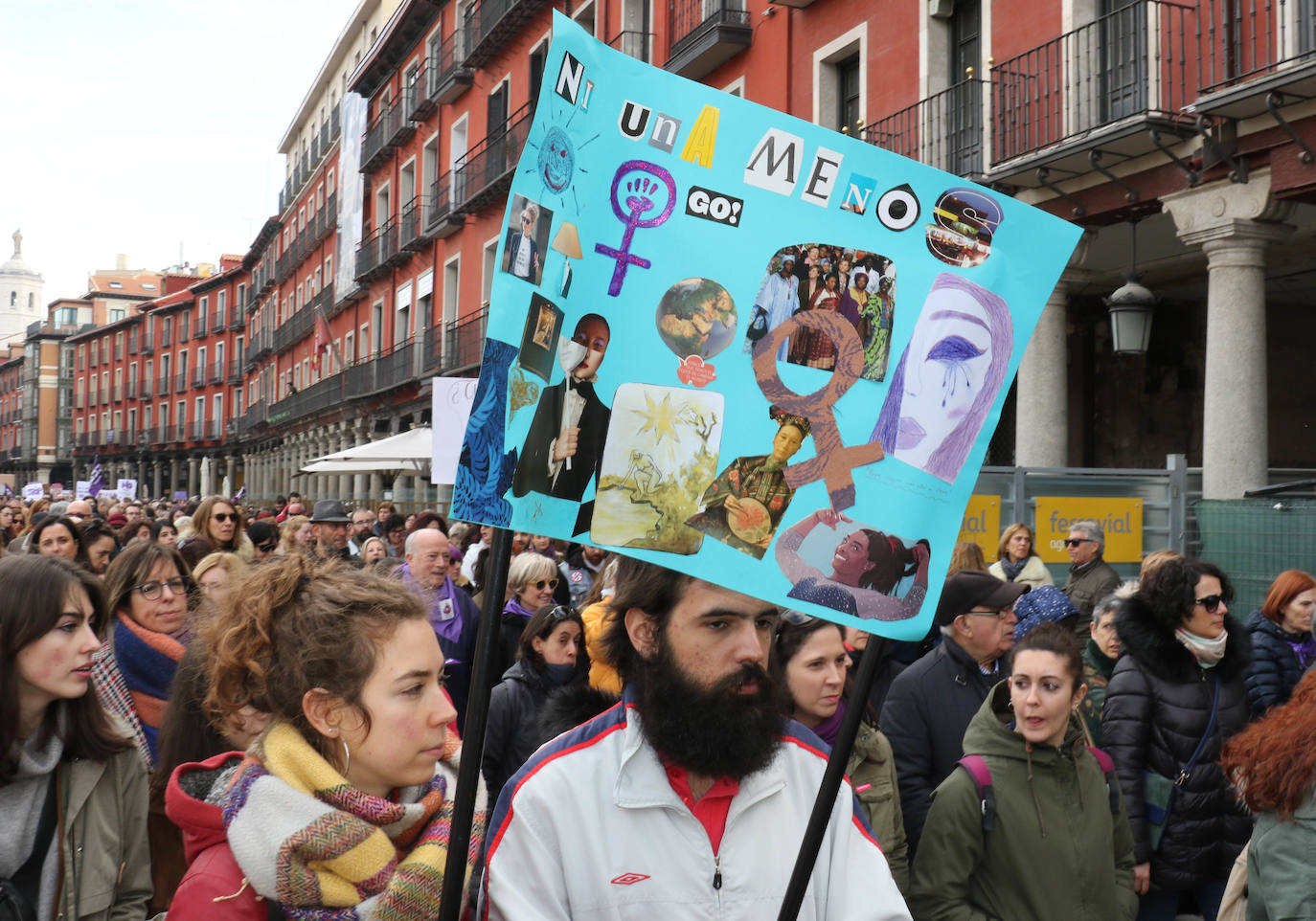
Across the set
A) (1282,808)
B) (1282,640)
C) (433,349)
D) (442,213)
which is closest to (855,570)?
(1282,808)

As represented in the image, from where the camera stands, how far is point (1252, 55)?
10453 millimetres

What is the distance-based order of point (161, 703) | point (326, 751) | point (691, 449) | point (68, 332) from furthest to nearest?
point (68, 332) → point (161, 703) → point (326, 751) → point (691, 449)

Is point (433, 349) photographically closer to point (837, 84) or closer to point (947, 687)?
point (837, 84)

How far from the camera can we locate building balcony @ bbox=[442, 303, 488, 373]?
84.6 ft

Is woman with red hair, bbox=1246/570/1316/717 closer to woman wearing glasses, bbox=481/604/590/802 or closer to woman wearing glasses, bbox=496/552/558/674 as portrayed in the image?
woman wearing glasses, bbox=481/604/590/802

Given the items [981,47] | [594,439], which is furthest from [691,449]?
[981,47]

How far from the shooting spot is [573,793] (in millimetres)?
2238

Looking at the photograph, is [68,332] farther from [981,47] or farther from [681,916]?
[681,916]

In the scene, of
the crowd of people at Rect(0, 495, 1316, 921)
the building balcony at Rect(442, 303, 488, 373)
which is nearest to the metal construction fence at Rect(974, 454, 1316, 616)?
the crowd of people at Rect(0, 495, 1316, 921)

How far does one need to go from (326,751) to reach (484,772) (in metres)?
2.59

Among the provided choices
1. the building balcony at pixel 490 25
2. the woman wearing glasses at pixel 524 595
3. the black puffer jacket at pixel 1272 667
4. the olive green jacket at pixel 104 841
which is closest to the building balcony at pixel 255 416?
the building balcony at pixel 490 25

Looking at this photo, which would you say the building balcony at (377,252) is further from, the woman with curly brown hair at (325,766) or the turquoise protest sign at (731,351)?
the turquoise protest sign at (731,351)

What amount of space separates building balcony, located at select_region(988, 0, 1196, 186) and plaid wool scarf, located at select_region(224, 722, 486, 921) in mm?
→ 10091

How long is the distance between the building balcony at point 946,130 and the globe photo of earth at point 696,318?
11.6 meters
